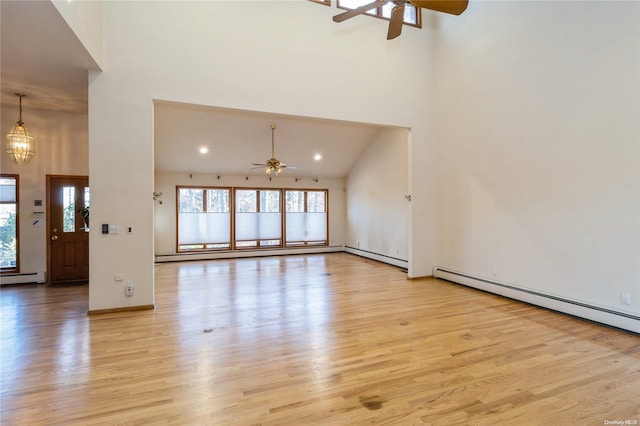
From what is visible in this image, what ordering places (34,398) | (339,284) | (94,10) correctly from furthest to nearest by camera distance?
(339,284) → (94,10) → (34,398)

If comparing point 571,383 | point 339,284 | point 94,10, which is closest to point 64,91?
point 94,10

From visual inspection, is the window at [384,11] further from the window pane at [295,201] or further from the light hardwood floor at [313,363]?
the window pane at [295,201]

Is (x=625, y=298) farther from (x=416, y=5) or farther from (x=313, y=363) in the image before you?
(x=416, y=5)

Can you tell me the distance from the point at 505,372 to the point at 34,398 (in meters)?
3.76

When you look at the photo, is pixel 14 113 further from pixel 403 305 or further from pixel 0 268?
pixel 403 305

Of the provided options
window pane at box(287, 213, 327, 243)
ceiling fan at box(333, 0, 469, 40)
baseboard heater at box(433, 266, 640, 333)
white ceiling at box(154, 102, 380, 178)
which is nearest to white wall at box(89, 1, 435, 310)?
white ceiling at box(154, 102, 380, 178)

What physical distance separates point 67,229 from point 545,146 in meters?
8.38

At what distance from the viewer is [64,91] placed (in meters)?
4.86

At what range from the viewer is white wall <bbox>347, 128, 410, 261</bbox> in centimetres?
752

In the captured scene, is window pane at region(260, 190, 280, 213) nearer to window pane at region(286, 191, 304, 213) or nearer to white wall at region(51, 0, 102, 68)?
window pane at region(286, 191, 304, 213)

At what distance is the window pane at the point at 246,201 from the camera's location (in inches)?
380

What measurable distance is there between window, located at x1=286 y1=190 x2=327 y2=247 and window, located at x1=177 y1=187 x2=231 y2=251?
1957 mm

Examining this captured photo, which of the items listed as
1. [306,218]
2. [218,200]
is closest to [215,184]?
[218,200]

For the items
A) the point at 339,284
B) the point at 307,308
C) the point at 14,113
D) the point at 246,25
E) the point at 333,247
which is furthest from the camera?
the point at 333,247
